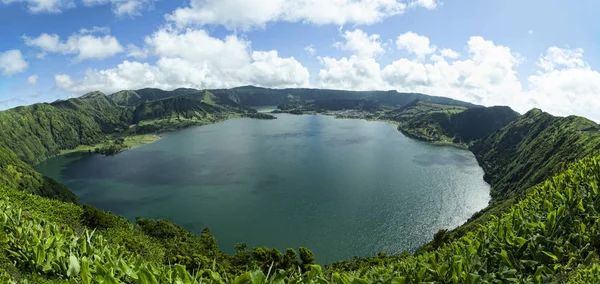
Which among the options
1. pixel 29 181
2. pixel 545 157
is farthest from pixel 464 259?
pixel 545 157

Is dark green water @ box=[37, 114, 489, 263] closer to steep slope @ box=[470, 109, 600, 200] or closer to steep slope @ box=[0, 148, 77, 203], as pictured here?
steep slope @ box=[0, 148, 77, 203]

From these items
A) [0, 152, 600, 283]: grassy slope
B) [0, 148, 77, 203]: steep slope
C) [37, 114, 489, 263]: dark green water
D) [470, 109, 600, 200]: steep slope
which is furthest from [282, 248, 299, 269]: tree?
[0, 148, 77, 203]: steep slope

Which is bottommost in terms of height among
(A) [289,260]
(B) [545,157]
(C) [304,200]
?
(C) [304,200]

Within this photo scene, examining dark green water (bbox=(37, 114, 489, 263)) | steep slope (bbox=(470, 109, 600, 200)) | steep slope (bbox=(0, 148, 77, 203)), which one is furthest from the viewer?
steep slope (bbox=(0, 148, 77, 203))

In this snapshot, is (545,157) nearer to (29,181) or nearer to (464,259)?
(464,259)

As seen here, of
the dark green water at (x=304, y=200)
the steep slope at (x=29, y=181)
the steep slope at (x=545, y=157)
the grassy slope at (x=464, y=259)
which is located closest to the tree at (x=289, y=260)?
the dark green water at (x=304, y=200)

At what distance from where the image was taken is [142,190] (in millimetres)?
155625

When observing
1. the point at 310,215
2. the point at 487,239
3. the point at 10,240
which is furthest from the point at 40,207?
the point at 310,215

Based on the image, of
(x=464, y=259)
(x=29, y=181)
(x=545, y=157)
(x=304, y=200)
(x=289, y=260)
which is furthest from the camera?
(x=545, y=157)

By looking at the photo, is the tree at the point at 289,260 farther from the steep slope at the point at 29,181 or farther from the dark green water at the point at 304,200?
the steep slope at the point at 29,181

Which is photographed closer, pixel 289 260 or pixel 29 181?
pixel 289 260

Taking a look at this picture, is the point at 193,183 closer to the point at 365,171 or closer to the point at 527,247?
the point at 365,171

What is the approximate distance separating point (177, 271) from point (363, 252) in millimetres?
97097

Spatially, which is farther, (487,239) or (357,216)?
(357,216)
